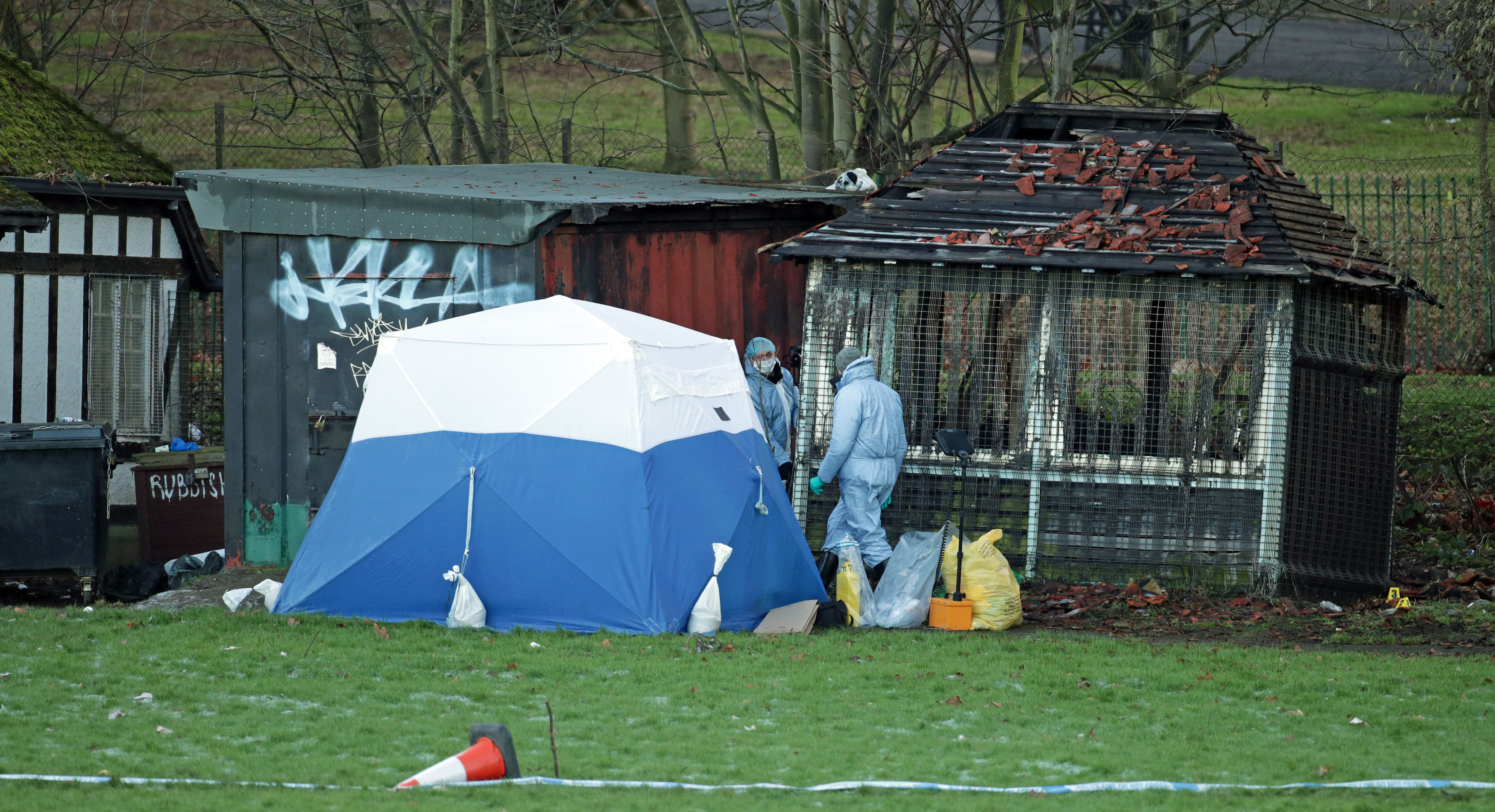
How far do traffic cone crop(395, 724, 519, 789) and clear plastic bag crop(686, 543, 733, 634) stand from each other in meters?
2.71

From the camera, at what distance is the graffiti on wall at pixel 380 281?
9.80 metres

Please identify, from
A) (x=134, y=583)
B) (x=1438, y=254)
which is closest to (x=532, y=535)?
(x=134, y=583)

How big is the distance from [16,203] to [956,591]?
6847mm

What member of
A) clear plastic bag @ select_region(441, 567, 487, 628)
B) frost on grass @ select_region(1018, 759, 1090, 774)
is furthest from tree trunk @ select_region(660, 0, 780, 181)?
frost on grass @ select_region(1018, 759, 1090, 774)

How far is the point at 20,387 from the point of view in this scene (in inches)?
489

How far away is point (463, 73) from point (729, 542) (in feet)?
30.8

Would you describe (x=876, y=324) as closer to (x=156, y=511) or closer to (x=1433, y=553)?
(x=1433, y=553)

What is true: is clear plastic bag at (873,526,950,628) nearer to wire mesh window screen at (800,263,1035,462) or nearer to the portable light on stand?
the portable light on stand

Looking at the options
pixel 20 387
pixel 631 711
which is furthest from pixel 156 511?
pixel 631 711

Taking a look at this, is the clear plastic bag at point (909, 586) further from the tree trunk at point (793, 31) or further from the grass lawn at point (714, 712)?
the tree trunk at point (793, 31)

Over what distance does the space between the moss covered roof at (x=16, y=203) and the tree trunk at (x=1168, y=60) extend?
9.02 meters

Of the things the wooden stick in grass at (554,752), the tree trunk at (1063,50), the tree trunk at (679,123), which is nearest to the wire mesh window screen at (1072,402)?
the tree trunk at (1063,50)

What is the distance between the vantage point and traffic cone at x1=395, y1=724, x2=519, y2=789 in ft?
15.9

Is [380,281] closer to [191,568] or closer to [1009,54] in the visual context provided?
[191,568]
